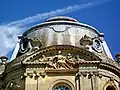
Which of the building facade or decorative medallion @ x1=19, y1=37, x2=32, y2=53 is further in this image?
decorative medallion @ x1=19, y1=37, x2=32, y2=53

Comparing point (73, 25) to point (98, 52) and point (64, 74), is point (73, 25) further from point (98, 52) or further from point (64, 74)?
point (64, 74)

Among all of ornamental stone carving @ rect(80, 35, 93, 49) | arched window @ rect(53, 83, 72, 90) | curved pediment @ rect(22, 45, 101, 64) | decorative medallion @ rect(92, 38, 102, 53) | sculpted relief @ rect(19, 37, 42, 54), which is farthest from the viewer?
decorative medallion @ rect(92, 38, 102, 53)

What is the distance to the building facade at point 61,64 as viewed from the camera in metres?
40.3

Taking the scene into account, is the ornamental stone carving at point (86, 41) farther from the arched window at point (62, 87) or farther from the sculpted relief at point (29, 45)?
the arched window at point (62, 87)

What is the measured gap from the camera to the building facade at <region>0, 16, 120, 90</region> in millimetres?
40281

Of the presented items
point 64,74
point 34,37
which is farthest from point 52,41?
point 64,74

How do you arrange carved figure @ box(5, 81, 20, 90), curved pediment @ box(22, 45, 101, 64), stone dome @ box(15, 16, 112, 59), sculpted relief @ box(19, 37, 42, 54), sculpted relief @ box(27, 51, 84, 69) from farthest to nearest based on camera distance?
stone dome @ box(15, 16, 112, 59) < sculpted relief @ box(19, 37, 42, 54) < curved pediment @ box(22, 45, 101, 64) < sculpted relief @ box(27, 51, 84, 69) < carved figure @ box(5, 81, 20, 90)

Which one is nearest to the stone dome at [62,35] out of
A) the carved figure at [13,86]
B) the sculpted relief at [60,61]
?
the sculpted relief at [60,61]

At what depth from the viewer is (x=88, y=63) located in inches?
1612

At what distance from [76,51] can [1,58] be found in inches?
325

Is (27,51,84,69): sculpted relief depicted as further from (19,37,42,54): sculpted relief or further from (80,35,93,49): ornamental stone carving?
(80,35,93,49): ornamental stone carving

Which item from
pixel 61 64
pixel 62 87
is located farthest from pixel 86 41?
pixel 62 87

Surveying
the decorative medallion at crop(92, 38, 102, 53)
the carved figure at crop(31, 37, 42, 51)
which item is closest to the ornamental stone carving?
the decorative medallion at crop(92, 38, 102, 53)

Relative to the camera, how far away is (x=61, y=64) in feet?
136
